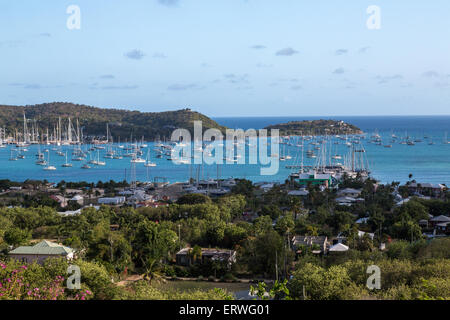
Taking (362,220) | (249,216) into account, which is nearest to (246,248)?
(362,220)

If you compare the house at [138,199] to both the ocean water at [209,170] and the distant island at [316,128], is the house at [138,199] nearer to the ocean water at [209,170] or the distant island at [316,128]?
the ocean water at [209,170]

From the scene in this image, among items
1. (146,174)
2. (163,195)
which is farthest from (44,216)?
(146,174)

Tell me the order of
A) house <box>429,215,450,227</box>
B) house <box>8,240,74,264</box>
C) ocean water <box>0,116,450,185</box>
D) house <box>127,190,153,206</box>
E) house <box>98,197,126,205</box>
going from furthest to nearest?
ocean water <box>0,116,450,185</box> → house <box>98,197,126,205</box> → house <box>127,190,153,206</box> → house <box>429,215,450,227</box> → house <box>8,240,74,264</box>

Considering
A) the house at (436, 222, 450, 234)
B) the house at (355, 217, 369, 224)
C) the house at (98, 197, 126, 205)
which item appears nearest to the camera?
the house at (436, 222, 450, 234)
